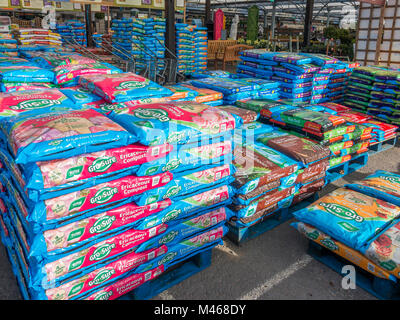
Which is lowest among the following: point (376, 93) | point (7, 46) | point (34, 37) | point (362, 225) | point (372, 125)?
point (362, 225)

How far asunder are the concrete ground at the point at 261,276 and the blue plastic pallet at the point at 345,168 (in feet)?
4.50

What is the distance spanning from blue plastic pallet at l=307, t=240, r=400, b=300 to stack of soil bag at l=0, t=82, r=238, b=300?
0.90 m

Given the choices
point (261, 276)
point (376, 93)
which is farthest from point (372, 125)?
point (261, 276)

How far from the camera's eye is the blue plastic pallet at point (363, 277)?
2578 millimetres

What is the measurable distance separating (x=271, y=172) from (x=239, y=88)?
7.10 ft

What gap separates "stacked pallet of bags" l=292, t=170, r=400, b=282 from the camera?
2.54m

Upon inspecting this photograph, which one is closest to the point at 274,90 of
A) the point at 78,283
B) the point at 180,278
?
the point at 180,278

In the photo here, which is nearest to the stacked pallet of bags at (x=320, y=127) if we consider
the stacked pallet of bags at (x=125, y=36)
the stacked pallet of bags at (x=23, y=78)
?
the stacked pallet of bags at (x=23, y=78)

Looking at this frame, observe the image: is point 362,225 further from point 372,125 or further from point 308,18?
point 308,18

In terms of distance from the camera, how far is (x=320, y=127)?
156 inches

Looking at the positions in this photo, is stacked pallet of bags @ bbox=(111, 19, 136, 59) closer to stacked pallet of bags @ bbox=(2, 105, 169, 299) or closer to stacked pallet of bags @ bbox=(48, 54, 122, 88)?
stacked pallet of bags @ bbox=(48, 54, 122, 88)

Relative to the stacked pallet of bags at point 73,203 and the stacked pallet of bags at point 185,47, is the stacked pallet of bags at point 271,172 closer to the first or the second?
the stacked pallet of bags at point 73,203

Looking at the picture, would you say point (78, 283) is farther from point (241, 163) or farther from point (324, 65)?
point (324, 65)
